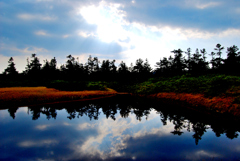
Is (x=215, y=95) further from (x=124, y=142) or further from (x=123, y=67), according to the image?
(x=123, y=67)

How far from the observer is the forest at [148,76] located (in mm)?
16500

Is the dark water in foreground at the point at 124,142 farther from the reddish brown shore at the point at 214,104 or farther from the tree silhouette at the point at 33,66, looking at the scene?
the tree silhouette at the point at 33,66

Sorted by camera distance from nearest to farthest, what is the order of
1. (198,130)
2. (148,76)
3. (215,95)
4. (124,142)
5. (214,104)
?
(124,142) → (198,130) → (214,104) → (215,95) → (148,76)

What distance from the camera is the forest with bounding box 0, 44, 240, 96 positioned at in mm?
16500

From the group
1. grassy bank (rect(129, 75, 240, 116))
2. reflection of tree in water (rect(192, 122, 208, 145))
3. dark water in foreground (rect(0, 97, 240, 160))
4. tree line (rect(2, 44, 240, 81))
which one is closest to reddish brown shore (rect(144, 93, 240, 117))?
grassy bank (rect(129, 75, 240, 116))

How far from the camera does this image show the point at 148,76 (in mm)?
48969

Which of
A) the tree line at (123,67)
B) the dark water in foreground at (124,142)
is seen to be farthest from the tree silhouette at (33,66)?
the dark water in foreground at (124,142)

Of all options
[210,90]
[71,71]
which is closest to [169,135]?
[210,90]

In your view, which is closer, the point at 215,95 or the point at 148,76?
the point at 215,95

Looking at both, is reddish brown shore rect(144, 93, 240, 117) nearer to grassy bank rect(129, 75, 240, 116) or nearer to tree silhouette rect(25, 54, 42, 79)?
grassy bank rect(129, 75, 240, 116)

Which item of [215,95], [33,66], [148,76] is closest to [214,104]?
[215,95]

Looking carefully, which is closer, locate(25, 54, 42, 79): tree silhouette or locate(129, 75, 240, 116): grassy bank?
locate(129, 75, 240, 116): grassy bank

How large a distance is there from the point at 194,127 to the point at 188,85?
11447 mm

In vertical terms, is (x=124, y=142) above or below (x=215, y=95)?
below
